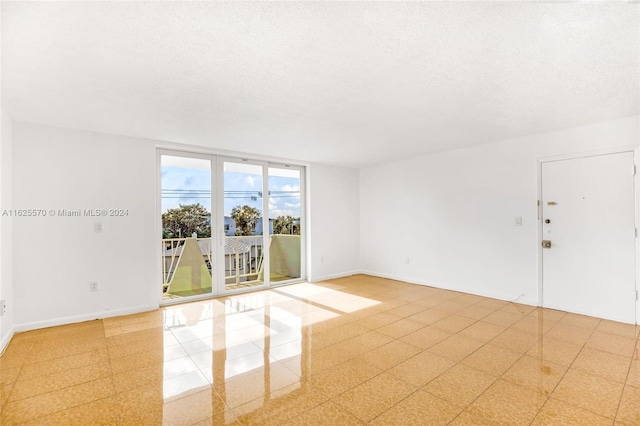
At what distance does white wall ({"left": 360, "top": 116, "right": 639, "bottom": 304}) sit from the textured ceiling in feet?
1.60

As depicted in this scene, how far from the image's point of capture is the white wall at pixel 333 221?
241 inches

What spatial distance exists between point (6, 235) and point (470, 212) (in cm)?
603

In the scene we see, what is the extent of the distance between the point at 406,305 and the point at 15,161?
5157 millimetres

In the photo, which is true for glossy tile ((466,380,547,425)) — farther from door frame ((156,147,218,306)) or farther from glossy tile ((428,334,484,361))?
door frame ((156,147,218,306))

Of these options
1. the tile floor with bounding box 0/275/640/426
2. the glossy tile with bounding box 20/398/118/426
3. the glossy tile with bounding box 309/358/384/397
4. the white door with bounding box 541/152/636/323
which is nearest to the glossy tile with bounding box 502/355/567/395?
the tile floor with bounding box 0/275/640/426

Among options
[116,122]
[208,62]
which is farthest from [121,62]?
[116,122]

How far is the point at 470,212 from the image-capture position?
498cm

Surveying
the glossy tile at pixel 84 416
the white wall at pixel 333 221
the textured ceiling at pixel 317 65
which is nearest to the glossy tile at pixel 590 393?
the textured ceiling at pixel 317 65

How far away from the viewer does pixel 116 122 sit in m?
3.53

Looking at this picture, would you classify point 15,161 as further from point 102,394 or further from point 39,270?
point 102,394

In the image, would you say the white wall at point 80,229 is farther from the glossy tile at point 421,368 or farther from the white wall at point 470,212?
the white wall at point 470,212

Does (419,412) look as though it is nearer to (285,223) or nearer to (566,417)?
(566,417)

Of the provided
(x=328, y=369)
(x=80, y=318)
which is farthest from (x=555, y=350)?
(x=80, y=318)

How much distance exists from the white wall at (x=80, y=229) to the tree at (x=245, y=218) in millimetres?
1294
